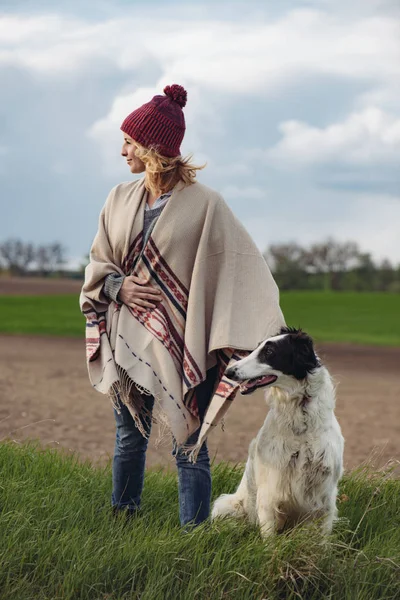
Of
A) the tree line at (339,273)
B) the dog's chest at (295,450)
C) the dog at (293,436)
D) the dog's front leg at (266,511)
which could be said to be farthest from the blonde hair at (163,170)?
the tree line at (339,273)

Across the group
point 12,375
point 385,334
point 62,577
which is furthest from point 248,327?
point 385,334

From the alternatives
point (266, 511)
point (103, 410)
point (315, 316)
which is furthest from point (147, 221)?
point (315, 316)

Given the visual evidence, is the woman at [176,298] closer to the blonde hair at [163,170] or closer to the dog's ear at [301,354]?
the blonde hair at [163,170]

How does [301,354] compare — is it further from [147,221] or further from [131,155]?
[131,155]

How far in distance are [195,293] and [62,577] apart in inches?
66.3

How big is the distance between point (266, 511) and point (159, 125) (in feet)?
7.47

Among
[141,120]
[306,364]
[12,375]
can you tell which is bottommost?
[12,375]

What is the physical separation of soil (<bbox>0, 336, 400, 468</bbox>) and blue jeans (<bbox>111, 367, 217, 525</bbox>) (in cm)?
73

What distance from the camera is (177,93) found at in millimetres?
4371

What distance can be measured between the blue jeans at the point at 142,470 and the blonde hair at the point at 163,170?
1.15 metres

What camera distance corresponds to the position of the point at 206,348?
4484 mm

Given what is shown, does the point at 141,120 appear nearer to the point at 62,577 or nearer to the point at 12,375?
the point at 62,577

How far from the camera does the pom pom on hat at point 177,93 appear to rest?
437cm

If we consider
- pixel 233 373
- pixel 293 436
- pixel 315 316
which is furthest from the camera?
pixel 315 316
